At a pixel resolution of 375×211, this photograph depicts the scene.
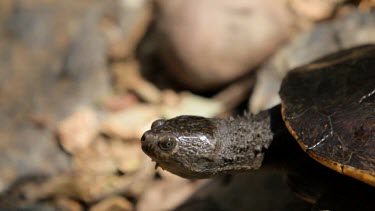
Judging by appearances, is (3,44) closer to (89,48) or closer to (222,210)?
(89,48)

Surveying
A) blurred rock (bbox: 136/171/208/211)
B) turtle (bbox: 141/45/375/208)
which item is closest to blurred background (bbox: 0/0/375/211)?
blurred rock (bbox: 136/171/208/211)

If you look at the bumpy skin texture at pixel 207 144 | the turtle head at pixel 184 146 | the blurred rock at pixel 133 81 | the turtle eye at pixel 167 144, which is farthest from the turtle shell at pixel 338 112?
the blurred rock at pixel 133 81

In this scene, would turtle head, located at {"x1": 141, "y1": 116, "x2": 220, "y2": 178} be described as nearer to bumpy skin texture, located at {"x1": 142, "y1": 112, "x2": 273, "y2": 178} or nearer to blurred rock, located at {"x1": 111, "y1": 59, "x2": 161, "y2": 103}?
bumpy skin texture, located at {"x1": 142, "y1": 112, "x2": 273, "y2": 178}

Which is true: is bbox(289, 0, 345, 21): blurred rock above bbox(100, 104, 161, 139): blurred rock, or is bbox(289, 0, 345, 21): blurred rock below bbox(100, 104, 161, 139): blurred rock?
above

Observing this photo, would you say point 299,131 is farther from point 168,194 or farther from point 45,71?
point 45,71

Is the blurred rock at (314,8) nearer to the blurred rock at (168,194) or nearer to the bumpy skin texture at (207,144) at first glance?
the blurred rock at (168,194)

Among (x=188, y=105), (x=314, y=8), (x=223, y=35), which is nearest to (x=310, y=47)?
(x=223, y=35)

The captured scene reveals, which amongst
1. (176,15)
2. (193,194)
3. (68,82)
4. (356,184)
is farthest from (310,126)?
(68,82)
